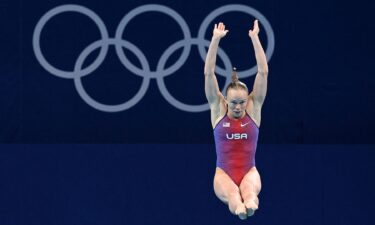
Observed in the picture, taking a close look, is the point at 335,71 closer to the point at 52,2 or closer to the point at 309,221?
the point at 309,221

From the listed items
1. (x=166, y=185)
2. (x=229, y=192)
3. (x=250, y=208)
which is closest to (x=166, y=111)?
(x=166, y=185)

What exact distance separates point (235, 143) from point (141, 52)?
300 cm

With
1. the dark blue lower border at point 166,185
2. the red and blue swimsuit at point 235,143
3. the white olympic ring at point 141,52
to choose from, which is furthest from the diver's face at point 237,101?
the white olympic ring at point 141,52

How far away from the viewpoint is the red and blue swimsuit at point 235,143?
1073 centimetres

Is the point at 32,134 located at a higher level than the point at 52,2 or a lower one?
lower

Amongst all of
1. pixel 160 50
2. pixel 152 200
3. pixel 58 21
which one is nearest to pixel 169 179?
pixel 152 200

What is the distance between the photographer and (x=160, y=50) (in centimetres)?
1327

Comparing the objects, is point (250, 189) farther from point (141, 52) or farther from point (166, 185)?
point (141, 52)

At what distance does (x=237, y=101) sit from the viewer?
10.5 meters

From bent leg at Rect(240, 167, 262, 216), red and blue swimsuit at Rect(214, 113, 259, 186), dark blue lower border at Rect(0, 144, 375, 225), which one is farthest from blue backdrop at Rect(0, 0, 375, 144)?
bent leg at Rect(240, 167, 262, 216)

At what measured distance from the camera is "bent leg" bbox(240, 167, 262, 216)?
33.0 ft

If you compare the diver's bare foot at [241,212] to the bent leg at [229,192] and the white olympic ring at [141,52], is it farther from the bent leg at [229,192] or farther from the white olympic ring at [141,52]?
the white olympic ring at [141,52]

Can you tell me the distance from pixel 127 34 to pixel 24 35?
1.40 m

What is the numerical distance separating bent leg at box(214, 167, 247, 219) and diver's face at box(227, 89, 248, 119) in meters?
0.70
